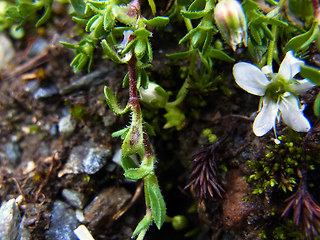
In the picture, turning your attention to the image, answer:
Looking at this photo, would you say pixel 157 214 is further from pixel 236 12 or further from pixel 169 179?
pixel 236 12

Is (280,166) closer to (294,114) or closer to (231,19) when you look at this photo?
(294,114)

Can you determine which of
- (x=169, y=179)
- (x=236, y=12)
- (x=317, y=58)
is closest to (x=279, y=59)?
(x=317, y=58)

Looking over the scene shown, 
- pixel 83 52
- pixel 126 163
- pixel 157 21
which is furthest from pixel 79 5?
pixel 126 163

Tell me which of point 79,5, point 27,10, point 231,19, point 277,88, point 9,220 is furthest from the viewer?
point 27,10

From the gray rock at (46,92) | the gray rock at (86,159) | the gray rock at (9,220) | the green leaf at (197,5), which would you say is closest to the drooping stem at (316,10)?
the green leaf at (197,5)

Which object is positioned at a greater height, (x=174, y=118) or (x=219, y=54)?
(x=219, y=54)

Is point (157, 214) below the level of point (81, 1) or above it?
below

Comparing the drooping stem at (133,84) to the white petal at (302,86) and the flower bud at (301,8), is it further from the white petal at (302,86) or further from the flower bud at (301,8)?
the flower bud at (301,8)
